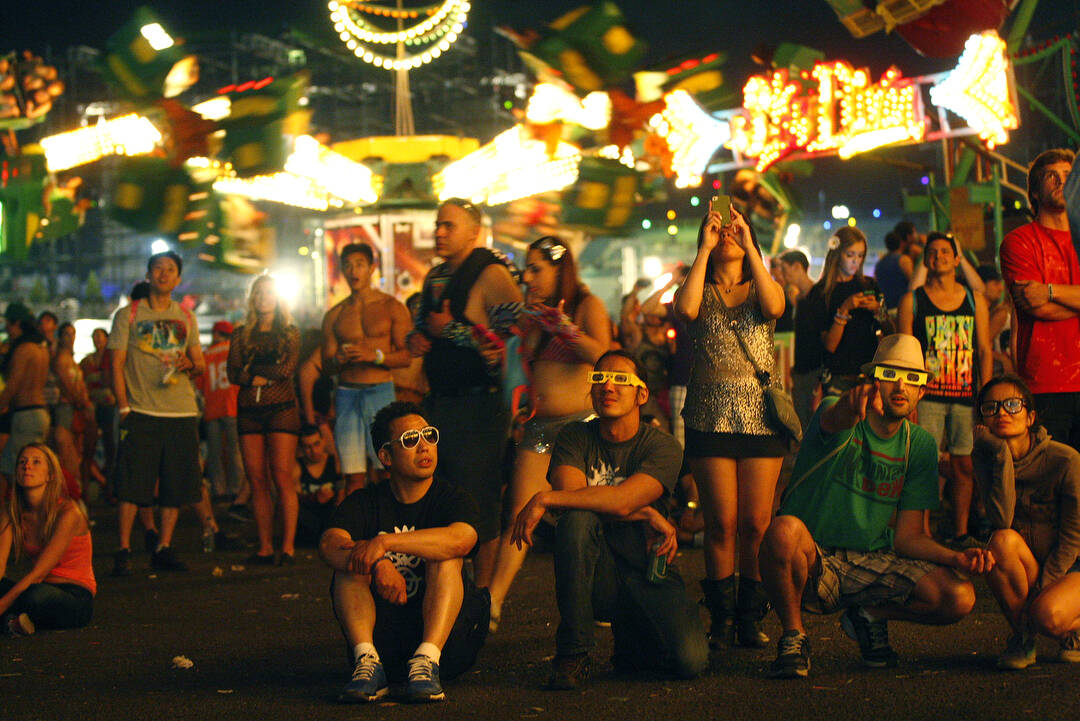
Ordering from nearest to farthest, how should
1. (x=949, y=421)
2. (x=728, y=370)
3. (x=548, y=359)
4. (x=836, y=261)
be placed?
(x=728, y=370)
(x=548, y=359)
(x=949, y=421)
(x=836, y=261)

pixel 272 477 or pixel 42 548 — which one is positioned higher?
pixel 272 477

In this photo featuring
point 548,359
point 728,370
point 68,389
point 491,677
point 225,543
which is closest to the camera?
point 491,677

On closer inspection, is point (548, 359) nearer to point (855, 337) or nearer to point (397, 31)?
point (855, 337)

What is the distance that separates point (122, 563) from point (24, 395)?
2.56 m

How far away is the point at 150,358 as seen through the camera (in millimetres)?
8352

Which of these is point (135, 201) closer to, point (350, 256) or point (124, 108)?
point (124, 108)


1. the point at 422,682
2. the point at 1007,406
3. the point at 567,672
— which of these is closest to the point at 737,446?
the point at 1007,406

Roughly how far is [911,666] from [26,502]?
420 centimetres

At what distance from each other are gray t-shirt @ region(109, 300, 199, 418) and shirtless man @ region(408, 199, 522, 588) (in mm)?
2867

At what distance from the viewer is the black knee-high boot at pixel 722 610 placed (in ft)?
17.1

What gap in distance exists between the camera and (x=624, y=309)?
13.0 m

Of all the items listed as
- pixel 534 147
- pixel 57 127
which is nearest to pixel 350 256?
pixel 534 147

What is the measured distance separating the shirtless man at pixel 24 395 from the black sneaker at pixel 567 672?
6.68m

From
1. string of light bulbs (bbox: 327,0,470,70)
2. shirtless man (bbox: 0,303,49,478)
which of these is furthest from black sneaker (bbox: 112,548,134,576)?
string of light bulbs (bbox: 327,0,470,70)
